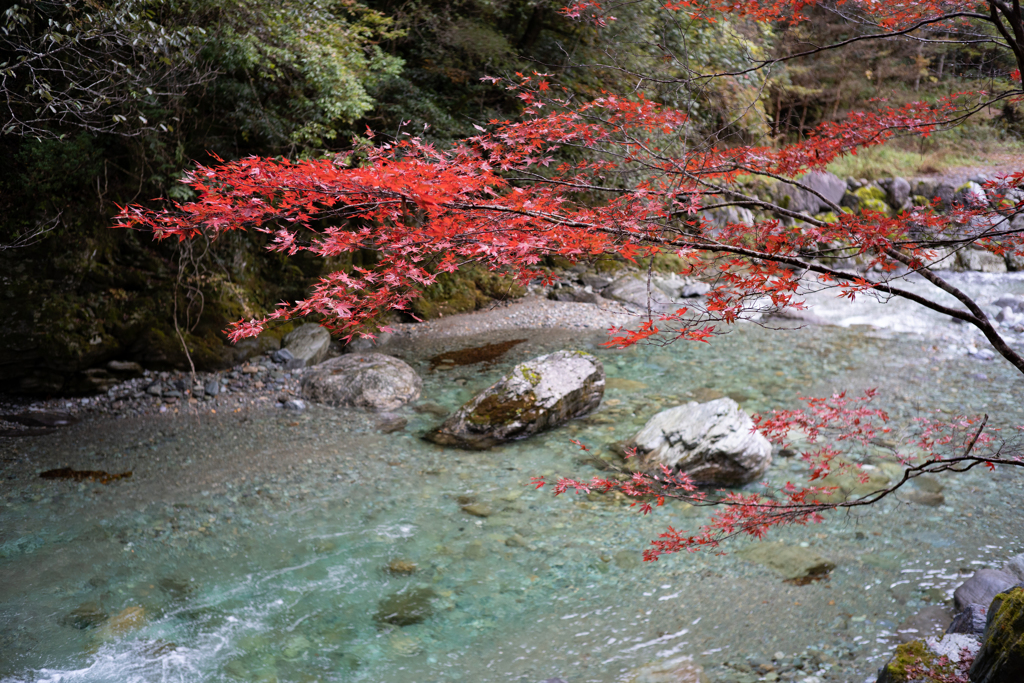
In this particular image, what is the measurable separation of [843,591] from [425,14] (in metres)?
8.62

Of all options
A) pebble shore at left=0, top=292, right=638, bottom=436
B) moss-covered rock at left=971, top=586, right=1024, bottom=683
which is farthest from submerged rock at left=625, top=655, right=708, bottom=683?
pebble shore at left=0, top=292, right=638, bottom=436

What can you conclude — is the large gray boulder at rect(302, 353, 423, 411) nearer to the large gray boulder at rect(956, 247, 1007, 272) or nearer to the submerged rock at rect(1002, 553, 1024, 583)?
the submerged rock at rect(1002, 553, 1024, 583)

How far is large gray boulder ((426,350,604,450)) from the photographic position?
18.2 feet

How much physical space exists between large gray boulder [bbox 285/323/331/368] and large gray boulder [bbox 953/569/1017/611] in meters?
6.65

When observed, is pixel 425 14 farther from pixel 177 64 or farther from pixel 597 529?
pixel 597 529

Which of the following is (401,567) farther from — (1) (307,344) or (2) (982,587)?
(1) (307,344)

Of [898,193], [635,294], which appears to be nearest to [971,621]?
[635,294]

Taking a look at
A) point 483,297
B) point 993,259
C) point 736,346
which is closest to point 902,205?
point 993,259

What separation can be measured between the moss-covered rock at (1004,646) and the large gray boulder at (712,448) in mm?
2183

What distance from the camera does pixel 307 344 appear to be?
299 inches

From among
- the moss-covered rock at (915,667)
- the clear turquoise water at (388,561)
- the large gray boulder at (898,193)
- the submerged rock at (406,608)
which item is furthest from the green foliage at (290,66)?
the large gray boulder at (898,193)

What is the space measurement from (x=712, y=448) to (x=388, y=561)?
8.66 ft

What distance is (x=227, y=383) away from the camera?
6.82 meters

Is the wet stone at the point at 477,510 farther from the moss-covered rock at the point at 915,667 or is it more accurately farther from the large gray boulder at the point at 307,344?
the large gray boulder at the point at 307,344
